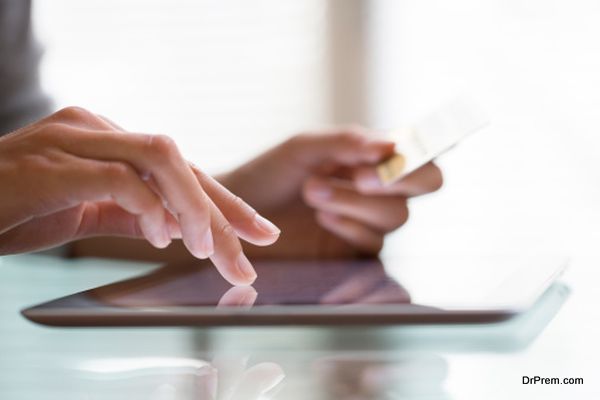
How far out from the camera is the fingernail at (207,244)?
51 cm

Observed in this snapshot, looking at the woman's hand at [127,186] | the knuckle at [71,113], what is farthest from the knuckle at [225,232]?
the knuckle at [71,113]

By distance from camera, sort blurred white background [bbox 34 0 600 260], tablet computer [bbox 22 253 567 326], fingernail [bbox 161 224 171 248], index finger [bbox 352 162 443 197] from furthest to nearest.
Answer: blurred white background [bbox 34 0 600 260] < index finger [bbox 352 162 443 197] < fingernail [bbox 161 224 171 248] < tablet computer [bbox 22 253 567 326]

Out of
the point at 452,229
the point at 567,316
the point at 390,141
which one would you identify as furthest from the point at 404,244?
the point at 567,316

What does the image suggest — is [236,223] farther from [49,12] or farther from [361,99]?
[49,12]

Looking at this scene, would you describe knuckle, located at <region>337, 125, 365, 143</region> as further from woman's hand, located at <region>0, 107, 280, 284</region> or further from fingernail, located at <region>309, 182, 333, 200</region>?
woman's hand, located at <region>0, 107, 280, 284</region>

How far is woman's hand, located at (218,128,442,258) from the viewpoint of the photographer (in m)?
0.97

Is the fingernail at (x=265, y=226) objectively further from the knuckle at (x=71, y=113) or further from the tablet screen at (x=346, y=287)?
Answer: the knuckle at (x=71, y=113)

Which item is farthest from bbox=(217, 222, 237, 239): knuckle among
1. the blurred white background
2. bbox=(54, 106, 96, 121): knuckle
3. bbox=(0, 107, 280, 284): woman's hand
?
the blurred white background

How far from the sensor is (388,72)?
2.19 meters

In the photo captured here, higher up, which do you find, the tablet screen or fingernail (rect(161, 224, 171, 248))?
fingernail (rect(161, 224, 171, 248))

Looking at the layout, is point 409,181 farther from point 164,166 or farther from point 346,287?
point 164,166

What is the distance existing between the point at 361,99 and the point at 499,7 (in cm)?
49

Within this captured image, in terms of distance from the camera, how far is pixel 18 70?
1.33 m

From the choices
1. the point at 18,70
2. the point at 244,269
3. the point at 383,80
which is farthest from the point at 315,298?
the point at 383,80
